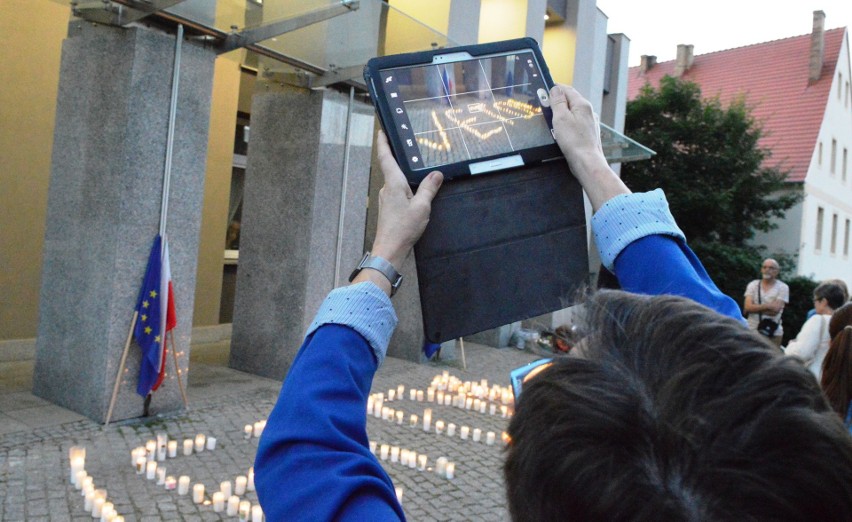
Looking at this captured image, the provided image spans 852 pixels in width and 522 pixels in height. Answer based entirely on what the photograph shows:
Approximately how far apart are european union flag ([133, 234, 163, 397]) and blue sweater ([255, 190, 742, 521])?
548cm

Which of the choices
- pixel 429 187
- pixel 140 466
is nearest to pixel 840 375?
pixel 429 187

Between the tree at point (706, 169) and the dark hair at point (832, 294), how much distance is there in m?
15.0

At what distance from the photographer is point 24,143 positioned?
8.21 metres

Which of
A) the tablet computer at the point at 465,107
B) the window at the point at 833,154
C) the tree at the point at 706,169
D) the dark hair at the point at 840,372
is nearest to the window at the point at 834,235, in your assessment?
the window at the point at 833,154

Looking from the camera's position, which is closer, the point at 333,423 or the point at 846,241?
the point at 333,423

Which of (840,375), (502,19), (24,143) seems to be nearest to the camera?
(840,375)

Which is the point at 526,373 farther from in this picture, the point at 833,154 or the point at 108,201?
the point at 833,154

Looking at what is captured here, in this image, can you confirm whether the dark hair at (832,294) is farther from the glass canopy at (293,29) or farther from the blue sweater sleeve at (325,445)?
the blue sweater sleeve at (325,445)

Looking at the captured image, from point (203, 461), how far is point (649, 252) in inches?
199

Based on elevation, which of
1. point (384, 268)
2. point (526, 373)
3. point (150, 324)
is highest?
point (384, 268)

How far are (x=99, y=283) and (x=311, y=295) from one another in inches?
107

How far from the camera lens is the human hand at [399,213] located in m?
1.21

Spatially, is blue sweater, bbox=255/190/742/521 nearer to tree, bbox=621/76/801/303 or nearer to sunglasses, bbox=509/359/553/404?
sunglasses, bbox=509/359/553/404

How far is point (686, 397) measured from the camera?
2.33 ft
